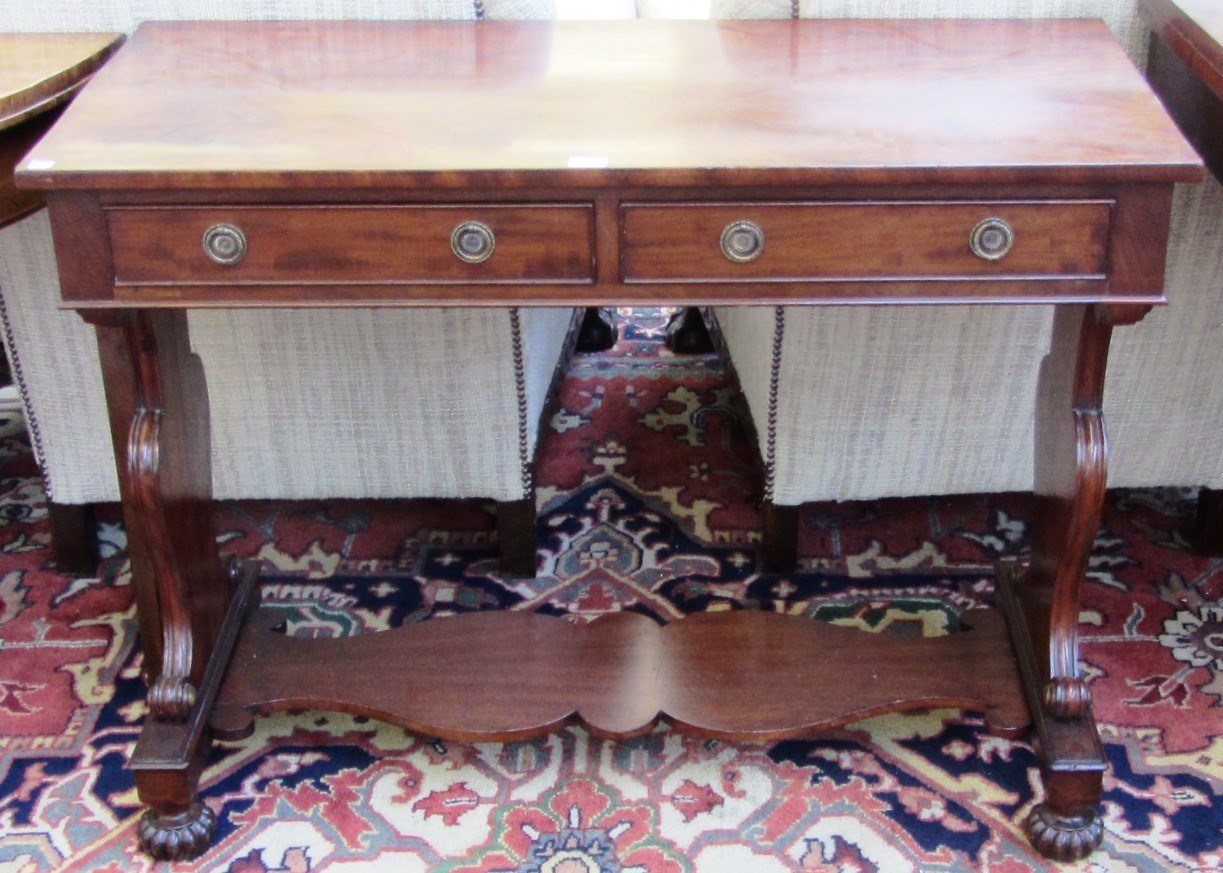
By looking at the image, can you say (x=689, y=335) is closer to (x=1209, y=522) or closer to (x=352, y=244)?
(x=1209, y=522)

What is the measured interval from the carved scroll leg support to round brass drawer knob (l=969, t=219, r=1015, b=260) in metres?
0.18

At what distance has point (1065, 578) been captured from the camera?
1.35 m

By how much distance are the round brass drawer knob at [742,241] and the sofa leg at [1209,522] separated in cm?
95

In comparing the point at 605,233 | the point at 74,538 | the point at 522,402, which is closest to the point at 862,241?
the point at 605,233

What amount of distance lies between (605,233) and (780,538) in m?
0.74

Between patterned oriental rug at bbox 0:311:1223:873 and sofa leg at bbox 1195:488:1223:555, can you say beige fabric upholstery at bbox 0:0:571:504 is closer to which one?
patterned oriental rug at bbox 0:311:1223:873

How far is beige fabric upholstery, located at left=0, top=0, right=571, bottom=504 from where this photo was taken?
1594 mm

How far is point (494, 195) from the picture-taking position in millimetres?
1098

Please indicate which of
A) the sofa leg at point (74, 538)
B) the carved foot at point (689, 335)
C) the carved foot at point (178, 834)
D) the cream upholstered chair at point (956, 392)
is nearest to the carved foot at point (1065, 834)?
the cream upholstered chair at point (956, 392)

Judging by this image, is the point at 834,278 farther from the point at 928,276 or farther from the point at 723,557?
the point at 723,557

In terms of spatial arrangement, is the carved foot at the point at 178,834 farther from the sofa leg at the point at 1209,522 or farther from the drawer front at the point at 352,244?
the sofa leg at the point at 1209,522

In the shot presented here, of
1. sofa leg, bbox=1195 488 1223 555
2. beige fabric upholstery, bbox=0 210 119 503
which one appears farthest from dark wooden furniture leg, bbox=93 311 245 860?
sofa leg, bbox=1195 488 1223 555

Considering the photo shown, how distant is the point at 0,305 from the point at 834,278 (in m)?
1.03

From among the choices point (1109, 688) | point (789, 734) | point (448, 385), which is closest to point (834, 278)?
point (789, 734)
